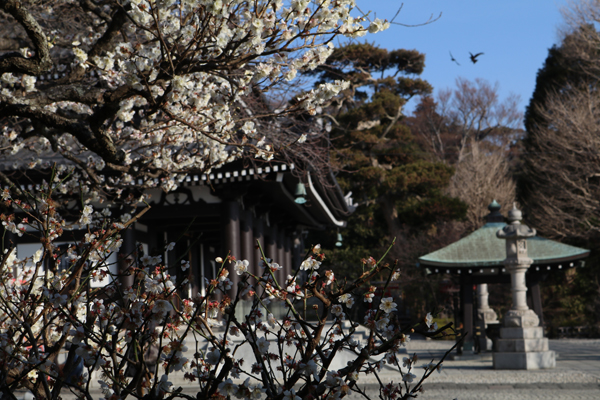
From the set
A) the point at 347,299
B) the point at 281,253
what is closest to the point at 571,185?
the point at 281,253

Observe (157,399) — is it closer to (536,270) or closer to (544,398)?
(544,398)

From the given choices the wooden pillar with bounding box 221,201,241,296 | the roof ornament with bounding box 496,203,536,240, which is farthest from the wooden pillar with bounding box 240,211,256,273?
the roof ornament with bounding box 496,203,536,240

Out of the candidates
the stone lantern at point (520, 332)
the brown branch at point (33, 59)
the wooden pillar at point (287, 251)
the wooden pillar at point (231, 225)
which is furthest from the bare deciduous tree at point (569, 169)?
the brown branch at point (33, 59)

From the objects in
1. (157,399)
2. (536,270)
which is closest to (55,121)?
(157,399)

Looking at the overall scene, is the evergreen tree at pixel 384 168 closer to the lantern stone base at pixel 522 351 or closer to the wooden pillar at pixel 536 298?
the wooden pillar at pixel 536 298

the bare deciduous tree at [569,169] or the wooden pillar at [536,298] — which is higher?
the bare deciduous tree at [569,169]

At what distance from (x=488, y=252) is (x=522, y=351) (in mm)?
4036

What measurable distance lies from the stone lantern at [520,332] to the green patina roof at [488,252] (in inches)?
94.1

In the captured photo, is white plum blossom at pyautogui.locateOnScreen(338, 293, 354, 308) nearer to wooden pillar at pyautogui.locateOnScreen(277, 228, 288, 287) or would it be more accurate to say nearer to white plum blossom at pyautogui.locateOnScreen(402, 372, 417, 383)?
white plum blossom at pyautogui.locateOnScreen(402, 372, 417, 383)

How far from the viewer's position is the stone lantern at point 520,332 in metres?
12.3

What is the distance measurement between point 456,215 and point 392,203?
4635mm

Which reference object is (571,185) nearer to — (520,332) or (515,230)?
(515,230)

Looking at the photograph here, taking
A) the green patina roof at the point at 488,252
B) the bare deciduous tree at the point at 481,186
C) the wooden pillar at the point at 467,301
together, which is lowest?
the wooden pillar at the point at 467,301

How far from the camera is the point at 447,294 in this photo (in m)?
26.1
